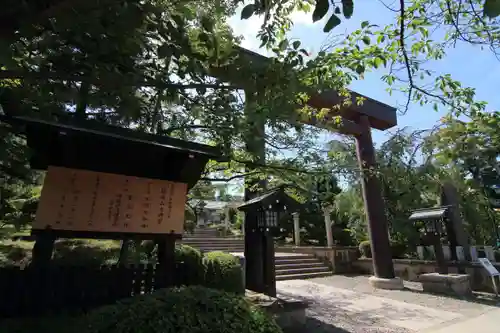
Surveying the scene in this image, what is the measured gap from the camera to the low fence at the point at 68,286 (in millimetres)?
3283

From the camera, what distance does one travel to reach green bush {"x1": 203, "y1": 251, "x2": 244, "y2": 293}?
5.01 meters

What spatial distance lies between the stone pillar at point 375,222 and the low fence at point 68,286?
6715 millimetres

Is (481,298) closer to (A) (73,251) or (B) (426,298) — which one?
(B) (426,298)

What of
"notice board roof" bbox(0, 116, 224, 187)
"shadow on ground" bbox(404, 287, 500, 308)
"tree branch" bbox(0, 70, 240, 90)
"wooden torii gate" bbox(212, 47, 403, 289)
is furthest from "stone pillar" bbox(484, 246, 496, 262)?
"tree branch" bbox(0, 70, 240, 90)

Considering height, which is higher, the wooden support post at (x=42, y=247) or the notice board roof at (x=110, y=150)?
the notice board roof at (x=110, y=150)

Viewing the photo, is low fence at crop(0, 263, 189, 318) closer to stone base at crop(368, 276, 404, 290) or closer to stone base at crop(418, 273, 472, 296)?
stone base at crop(368, 276, 404, 290)

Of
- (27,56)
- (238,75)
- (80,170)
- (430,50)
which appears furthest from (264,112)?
(80,170)

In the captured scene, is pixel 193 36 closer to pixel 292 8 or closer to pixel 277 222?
pixel 292 8

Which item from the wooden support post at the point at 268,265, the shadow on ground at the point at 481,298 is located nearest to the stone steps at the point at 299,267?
the shadow on ground at the point at 481,298

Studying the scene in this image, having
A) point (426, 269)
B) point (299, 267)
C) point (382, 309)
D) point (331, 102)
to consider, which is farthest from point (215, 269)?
point (426, 269)

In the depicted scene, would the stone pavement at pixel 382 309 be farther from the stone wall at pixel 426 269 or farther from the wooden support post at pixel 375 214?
the stone wall at pixel 426 269

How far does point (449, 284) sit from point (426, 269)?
2.01 metres

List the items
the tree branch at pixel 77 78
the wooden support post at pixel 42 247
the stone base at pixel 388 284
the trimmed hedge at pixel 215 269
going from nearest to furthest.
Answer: the tree branch at pixel 77 78 < the wooden support post at pixel 42 247 < the trimmed hedge at pixel 215 269 < the stone base at pixel 388 284

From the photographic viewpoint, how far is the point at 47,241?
342 cm
